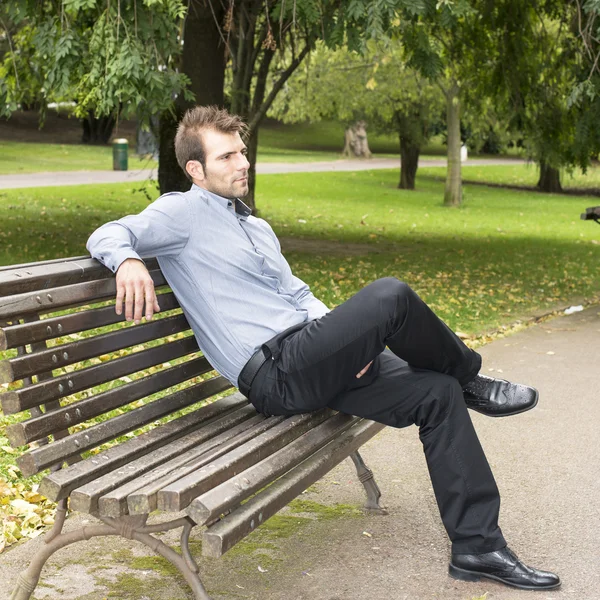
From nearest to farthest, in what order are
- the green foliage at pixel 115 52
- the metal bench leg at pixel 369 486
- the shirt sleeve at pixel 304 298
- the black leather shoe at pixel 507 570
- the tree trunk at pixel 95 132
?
the black leather shoe at pixel 507 570 < the shirt sleeve at pixel 304 298 < the metal bench leg at pixel 369 486 < the green foliage at pixel 115 52 < the tree trunk at pixel 95 132

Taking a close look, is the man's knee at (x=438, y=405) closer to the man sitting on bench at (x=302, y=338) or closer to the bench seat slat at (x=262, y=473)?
the man sitting on bench at (x=302, y=338)

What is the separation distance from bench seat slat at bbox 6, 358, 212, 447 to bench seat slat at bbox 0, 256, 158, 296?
0.40 metres

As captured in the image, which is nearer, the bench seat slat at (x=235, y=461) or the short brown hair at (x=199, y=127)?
the bench seat slat at (x=235, y=461)

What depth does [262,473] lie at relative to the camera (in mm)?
3096

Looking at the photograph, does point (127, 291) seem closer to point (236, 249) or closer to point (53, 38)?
point (236, 249)

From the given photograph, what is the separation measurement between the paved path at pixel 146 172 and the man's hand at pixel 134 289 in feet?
36.5

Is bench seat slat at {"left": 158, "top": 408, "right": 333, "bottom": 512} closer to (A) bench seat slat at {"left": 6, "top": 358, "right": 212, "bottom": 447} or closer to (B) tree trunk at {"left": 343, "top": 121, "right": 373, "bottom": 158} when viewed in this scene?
(A) bench seat slat at {"left": 6, "top": 358, "right": 212, "bottom": 447}

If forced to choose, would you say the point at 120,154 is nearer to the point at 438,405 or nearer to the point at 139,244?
the point at 139,244

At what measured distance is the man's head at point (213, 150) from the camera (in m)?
3.74

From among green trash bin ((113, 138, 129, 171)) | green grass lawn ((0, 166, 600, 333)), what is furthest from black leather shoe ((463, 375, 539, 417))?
green trash bin ((113, 138, 129, 171))

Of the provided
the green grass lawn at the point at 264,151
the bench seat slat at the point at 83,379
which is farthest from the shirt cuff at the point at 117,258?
the green grass lawn at the point at 264,151

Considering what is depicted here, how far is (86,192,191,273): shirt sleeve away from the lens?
10.8ft

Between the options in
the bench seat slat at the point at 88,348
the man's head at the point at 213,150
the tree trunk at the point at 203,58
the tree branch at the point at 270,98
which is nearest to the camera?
the bench seat slat at the point at 88,348

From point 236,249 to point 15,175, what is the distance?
22749mm
